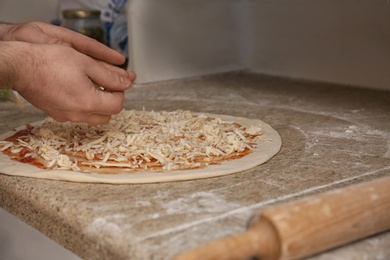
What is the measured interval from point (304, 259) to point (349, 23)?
→ 58.9 inches

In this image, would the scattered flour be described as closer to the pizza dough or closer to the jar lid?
the pizza dough

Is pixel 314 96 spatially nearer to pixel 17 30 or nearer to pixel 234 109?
pixel 234 109

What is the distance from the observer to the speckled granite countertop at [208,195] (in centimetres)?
86

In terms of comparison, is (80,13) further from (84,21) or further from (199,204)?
(199,204)

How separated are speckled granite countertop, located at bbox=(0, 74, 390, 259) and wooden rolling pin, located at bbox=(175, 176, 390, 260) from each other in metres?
0.04

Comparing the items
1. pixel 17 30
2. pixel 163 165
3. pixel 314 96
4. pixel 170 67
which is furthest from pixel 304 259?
pixel 170 67

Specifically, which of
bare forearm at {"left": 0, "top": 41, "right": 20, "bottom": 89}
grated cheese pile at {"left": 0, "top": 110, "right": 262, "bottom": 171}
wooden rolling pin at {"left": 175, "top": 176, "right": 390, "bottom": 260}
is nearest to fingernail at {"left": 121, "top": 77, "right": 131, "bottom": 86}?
grated cheese pile at {"left": 0, "top": 110, "right": 262, "bottom": 171}

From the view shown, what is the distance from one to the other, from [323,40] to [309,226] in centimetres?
157

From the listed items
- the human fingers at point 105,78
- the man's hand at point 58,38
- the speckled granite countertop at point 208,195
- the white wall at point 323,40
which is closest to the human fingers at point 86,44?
the man's hand at point 58,38

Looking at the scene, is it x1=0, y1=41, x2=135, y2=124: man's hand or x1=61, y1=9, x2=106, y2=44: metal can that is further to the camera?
x1=61, y1=9, x2=106, y2=44: metal can

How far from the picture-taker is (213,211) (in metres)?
0.95

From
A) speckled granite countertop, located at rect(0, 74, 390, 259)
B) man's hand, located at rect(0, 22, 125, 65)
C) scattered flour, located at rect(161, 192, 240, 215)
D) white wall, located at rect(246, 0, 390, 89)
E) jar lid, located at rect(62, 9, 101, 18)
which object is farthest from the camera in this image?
jar lid, located at rect(62, 9, 101, 18)

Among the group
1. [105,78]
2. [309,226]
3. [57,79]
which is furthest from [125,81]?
[309,226]

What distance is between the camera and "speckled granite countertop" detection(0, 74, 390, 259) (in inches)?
33.8
